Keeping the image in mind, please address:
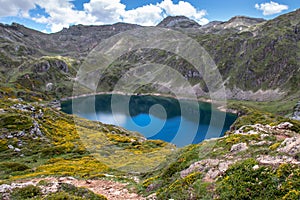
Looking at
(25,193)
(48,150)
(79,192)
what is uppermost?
(25,193)

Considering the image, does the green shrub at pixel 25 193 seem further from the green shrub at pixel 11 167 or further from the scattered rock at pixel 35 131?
the scattered rock at pixel 35 131

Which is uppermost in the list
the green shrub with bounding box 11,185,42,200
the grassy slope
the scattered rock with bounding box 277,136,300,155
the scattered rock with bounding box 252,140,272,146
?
the scattered rock with bounding box 277,136,300,155

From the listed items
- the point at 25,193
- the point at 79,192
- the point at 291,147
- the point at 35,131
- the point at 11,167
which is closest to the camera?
the point at 291,147

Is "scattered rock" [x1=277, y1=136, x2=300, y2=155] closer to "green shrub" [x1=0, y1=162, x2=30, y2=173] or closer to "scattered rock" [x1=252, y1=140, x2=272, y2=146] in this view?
"scattered rock" [x1=252, y1=140, x2=272, y2=146]

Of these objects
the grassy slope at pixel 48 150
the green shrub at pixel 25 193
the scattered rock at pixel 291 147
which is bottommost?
the grassy slope at pixel 48 150

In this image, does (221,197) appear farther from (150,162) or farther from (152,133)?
(152,133)

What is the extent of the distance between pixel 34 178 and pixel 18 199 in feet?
44.9

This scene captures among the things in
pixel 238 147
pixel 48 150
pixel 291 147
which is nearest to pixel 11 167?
pixel 48 150

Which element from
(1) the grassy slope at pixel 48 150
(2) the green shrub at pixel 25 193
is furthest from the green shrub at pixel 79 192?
(1) the grassy slope at pixel 48 150

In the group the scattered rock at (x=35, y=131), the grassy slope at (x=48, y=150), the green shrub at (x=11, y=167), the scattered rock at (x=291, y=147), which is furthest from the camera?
the scattered rock at (x=35, y=131)

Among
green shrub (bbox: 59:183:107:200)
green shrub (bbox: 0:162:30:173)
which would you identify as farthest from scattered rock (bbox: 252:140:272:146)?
green shrub (bbox: 0:162:30:173)

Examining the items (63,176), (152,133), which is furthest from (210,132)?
(63,176)

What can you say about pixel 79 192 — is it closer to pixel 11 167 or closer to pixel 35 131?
pixel 11 167

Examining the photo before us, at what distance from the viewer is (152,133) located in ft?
522
